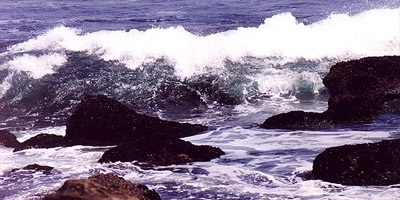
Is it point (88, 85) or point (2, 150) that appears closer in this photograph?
point (2, 150)

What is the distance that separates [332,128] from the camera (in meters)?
6.39

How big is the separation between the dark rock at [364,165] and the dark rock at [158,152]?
1489 millimetres

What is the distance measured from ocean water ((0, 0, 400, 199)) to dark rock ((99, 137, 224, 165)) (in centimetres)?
10

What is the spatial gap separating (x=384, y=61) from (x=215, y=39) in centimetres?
693

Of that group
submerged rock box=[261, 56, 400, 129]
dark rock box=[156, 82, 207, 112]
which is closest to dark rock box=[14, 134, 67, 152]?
dark rock box=[156, 82, 207, 112]

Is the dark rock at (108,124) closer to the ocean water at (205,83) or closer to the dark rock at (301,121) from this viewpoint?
the ocean water at (205,83)

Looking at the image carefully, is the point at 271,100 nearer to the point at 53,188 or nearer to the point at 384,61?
the point at 384,61

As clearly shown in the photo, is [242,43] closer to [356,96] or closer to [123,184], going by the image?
[356,96]

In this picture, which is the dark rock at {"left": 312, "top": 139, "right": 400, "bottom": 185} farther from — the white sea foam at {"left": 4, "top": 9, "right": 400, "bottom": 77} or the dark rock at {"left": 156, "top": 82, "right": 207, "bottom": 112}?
the white sea foam at {"left": 4, "top": 9, "right": 400, "bottom": 77}

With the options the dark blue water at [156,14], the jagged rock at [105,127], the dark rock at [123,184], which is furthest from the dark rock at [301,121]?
the dark blue water at [156,14]

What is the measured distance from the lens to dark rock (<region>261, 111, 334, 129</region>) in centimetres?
650

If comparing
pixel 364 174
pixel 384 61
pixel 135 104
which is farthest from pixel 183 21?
pixel 364 174

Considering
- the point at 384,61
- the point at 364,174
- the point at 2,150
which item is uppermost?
the point at 384,61

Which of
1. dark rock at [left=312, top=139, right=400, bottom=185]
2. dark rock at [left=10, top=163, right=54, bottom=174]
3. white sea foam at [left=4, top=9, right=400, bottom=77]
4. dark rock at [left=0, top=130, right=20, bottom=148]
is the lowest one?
dark rock at [left=0, top=130, right=20, bottom=148]
